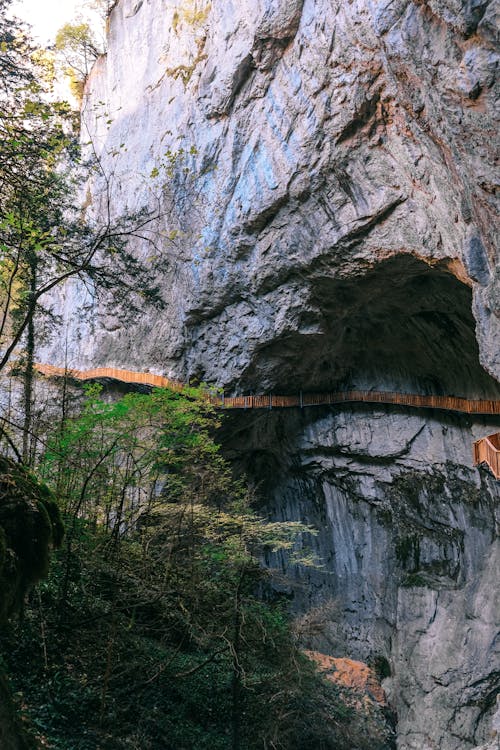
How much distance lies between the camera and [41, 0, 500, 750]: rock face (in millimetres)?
10055

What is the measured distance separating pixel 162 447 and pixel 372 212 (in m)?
6.24

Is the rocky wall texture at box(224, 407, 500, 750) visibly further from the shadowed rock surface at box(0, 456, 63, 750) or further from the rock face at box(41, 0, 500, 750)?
the shadowed rock surface at box(0, 456, 63, 750)

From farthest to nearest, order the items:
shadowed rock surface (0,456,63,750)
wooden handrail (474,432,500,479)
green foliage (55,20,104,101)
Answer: green foliage (55,20,104,101), wooden handrail (474,432,500,479), shadowed rock surface (0,456,63,750)

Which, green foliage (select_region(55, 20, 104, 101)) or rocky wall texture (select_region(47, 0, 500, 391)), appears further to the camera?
green foliage (select_region(55, 20, 104, 101))

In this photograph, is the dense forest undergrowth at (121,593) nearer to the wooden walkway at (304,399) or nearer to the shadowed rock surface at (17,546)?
the shadowed rock surface at (17,546)

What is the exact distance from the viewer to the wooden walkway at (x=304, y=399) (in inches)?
563

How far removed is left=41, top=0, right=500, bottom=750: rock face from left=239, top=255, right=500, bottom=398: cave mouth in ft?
0.19

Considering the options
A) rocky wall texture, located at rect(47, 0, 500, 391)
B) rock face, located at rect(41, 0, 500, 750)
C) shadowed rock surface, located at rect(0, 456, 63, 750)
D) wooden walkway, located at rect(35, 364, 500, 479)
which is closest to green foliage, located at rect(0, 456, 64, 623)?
shadowed rock surface, located at rect(0, 456, 63, 750)

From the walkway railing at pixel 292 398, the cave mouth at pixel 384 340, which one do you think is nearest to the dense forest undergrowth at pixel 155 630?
the walkway railing at pixel 292 398

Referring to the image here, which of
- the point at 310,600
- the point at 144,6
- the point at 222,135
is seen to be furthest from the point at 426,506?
the point at 144,6

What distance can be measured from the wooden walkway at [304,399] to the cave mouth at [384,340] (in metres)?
0.29

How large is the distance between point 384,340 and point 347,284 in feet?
10.2

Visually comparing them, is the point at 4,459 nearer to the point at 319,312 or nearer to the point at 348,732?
the point at 348,732

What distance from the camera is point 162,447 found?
10.3m
